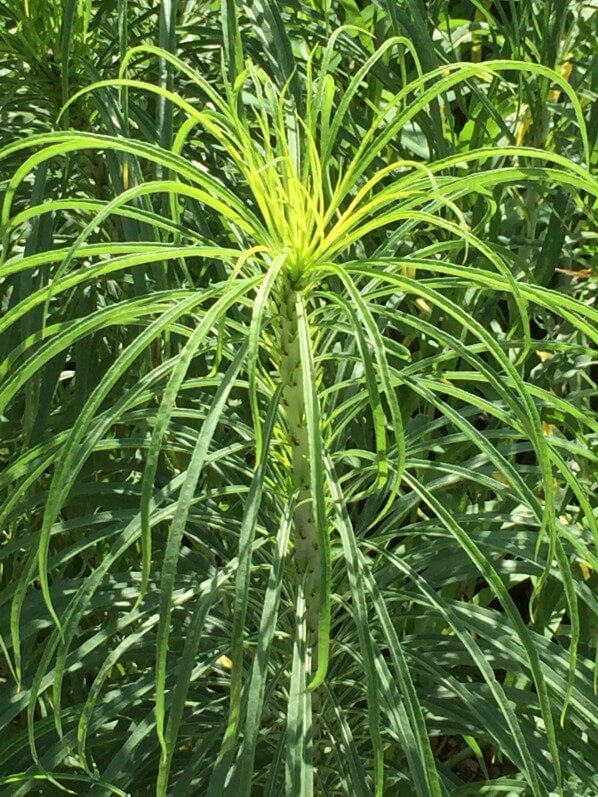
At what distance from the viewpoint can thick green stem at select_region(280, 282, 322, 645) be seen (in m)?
0.74

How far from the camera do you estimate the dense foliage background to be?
655 mm

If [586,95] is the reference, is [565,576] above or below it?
below

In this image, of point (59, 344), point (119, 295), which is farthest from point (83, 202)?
point (119, 295)

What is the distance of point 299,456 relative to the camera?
787mm

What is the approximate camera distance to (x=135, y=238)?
0.85 meters

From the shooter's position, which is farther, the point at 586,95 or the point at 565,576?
the point at 586,95

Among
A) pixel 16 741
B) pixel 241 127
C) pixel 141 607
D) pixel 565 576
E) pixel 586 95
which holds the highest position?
pixel 241 127

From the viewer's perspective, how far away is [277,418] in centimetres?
80

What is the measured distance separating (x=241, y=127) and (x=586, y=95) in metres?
0.61

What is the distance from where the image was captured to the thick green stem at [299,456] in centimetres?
74

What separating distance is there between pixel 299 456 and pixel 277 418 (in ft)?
0.10

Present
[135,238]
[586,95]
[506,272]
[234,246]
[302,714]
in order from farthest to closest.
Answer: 1. [586,95]
2. [234,246]
3. [135,238]
4. [302,714]
5. [506,272]

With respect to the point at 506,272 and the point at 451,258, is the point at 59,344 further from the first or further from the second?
the point at 451,258

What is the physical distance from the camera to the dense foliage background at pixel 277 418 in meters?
0.65
